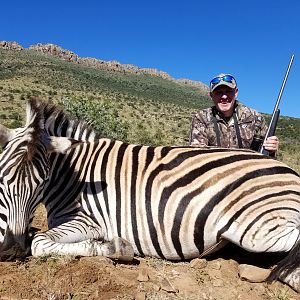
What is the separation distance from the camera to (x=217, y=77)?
4.90m

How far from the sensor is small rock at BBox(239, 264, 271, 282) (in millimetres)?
3031

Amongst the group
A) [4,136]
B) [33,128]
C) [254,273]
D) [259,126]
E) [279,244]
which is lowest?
[254,273]

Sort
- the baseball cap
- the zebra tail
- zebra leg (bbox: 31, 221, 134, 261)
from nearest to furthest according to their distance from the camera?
the zebra tail, zebra leg (bbox: 31, 221, 134, 261), the baseball cap

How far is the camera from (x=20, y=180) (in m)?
2.84

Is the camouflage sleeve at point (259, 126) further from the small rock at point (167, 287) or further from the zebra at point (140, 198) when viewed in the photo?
the small rock at point (167, 287)

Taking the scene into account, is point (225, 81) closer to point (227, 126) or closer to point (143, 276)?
point (227, 126)

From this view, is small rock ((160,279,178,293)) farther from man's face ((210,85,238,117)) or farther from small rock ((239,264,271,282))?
man's face ((210,85,238,117))

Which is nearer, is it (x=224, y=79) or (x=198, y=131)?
(x=224, y=79)

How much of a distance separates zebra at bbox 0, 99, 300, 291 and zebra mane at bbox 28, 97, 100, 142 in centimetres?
2

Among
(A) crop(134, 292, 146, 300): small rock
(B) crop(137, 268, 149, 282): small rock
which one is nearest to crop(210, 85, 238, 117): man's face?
(B) crop(137, 268, 149, 282): small rock

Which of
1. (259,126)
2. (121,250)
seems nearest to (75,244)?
(121,250)

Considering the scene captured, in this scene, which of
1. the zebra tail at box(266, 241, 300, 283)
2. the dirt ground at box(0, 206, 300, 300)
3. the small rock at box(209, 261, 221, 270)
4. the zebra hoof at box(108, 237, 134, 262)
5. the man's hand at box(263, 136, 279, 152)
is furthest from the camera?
the man's hand at box(263, 136, 279, 152)

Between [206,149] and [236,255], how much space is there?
3.22 feet

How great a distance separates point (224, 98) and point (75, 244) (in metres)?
2.77
